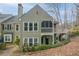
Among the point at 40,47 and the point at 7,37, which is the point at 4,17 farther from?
the point at 40,47

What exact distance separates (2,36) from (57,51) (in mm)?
712

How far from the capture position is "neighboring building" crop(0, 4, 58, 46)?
13.3 ft

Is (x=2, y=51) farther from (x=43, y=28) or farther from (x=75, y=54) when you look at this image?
(x=75, y=54)

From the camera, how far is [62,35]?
161 inches

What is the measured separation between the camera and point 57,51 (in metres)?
4.06

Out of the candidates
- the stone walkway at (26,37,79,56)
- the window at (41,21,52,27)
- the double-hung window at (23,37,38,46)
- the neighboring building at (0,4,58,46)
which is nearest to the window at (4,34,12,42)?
the neighboring building at (0,4,58,46)

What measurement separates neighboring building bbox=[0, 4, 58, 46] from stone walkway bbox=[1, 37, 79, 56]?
4.4 inches

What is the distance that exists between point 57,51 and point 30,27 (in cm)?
45

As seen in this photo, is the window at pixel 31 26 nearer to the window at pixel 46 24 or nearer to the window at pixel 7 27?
the window at pixel 46 24

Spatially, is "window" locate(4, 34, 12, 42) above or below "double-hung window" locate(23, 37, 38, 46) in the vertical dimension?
above

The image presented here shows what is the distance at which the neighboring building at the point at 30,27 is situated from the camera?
4042 mm

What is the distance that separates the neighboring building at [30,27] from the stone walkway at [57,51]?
11 centimetres

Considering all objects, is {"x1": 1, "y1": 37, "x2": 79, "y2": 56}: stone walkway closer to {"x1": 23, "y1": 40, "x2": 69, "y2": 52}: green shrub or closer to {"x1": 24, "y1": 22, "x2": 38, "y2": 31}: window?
{"x1": 23, "y1": 40, "x2": 69, "y2": 52}: green shrub

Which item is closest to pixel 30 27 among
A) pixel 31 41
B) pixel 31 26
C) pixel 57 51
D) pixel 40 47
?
pixel 31 26
